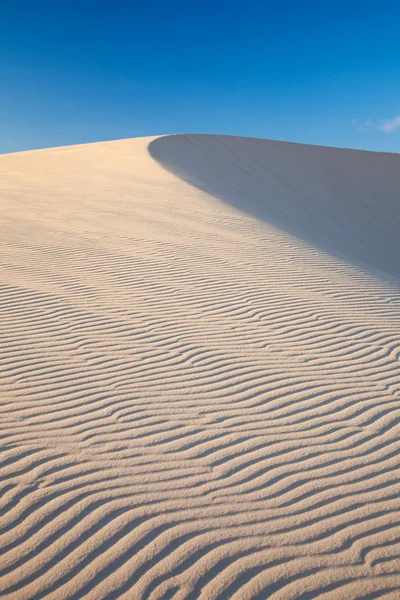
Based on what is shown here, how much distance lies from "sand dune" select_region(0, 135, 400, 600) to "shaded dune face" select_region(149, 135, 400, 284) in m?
4.70

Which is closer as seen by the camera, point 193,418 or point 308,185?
point 193,418

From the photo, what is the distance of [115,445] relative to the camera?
410 cm

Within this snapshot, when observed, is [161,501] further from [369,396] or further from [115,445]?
[369,396]

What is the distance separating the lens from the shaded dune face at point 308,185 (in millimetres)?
16516

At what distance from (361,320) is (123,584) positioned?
520 cm

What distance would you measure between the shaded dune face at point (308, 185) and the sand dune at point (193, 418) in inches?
185

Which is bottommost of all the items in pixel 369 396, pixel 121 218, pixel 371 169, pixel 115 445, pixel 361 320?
pixel 115 445

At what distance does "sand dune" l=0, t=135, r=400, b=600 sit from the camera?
314cm

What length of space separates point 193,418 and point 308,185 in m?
21.7

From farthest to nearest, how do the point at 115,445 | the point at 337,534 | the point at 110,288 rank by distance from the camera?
the point at 110,288, the point at 115,445, the point at 337,534

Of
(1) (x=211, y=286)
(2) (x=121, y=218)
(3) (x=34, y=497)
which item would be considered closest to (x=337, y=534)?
(3) (x=34, y=497)

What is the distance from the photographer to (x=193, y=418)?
450cm

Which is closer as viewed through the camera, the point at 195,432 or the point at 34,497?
the point at 34,497

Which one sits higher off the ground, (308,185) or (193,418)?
(308,185)
